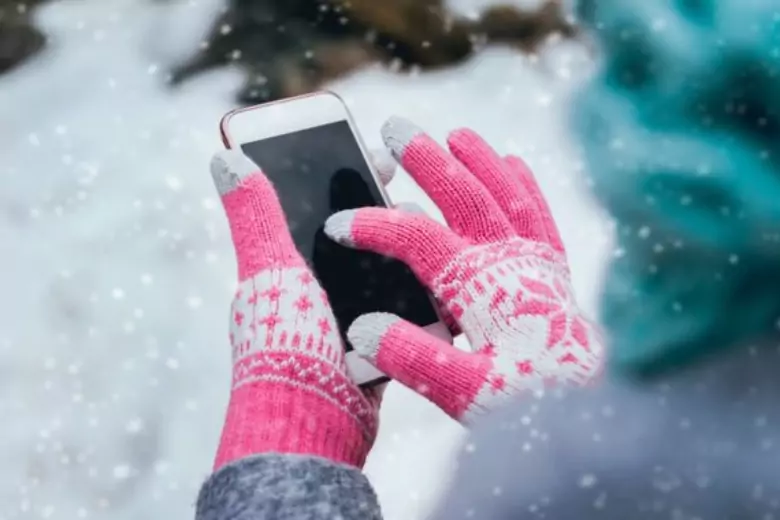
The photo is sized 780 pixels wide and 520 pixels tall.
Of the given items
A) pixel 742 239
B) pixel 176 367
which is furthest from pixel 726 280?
pixel 176 367

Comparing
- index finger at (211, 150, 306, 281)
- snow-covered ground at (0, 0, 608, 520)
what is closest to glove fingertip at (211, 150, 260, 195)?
index finger at (211, 150, 306, 281)

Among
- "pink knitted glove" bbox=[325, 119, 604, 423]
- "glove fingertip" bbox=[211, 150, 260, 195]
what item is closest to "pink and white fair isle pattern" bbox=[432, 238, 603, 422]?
"pink knitted glove" bbox=[325, 119, 604, 423]

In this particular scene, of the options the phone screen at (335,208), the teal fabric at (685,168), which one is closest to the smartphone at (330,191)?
the phone screen at (335,208)

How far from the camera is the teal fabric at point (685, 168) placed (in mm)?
370

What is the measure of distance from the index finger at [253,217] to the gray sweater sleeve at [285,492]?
104 mm

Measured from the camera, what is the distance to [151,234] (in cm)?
55

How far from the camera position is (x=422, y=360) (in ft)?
1.20

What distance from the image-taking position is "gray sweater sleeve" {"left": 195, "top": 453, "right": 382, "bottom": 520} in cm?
33

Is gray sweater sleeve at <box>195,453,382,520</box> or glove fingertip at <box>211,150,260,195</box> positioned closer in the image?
gray sweater sleeve at <box>195,453,382,520</box>

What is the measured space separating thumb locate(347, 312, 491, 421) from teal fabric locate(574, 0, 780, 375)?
0.06m

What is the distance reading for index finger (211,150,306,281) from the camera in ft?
1.39

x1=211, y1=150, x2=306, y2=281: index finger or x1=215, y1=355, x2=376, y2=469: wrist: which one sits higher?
x1=211, y1=150, x2=306, y2=281: index finger

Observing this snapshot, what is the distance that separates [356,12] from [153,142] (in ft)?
0.53

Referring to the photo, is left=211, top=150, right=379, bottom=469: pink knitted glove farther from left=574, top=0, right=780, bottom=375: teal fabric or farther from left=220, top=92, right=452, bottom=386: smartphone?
left=574, top=0, right=780, bottom=375: teal fabric
